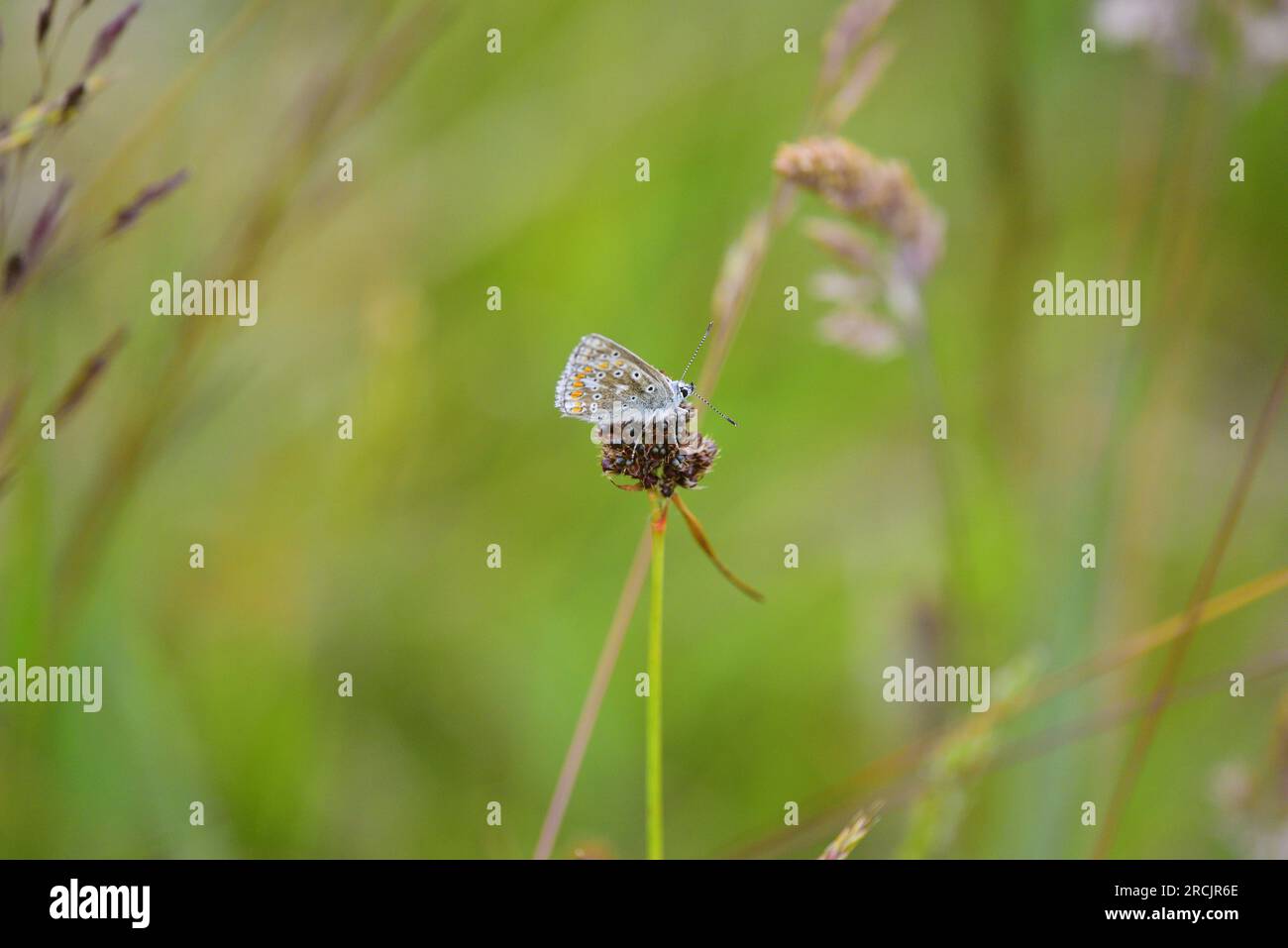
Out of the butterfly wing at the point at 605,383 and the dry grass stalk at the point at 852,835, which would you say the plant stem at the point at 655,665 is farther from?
the butterfly wing at the point at 605,383

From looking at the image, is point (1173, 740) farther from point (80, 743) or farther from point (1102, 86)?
point (80, 743)

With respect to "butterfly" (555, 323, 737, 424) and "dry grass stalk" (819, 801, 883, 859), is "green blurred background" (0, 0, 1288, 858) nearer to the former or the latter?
"butterfly" (555, 323, 737, 424)

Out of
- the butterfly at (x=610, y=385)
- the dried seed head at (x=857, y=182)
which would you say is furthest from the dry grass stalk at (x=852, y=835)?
the dried seed head at (x=857, y=182)

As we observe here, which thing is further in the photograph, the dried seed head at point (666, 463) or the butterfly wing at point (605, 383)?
the butterfly wing at point (605, 383)

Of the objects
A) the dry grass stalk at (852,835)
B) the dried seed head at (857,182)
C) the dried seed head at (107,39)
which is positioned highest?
the dried seed head at (107,39)

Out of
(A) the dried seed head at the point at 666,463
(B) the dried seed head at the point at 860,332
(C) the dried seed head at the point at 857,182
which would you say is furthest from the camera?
(B) the dried seed head at the point at 860,332

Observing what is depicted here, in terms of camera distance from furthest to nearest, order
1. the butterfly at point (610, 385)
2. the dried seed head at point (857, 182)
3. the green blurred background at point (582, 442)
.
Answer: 1. the green blurred background at point (582, 442)
2. the butterfly at point (610, 385)
3. the dried seed head at point (857, 182)

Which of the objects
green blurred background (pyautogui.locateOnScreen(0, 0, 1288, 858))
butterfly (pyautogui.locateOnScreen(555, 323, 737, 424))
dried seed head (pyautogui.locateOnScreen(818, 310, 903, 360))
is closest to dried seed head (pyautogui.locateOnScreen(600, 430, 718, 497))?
butterfly (pyautogui.locateOnScreen(555, 323, 737, 424))

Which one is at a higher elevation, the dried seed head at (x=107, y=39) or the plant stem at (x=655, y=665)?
the dried seed head at (x=107, y=39)
